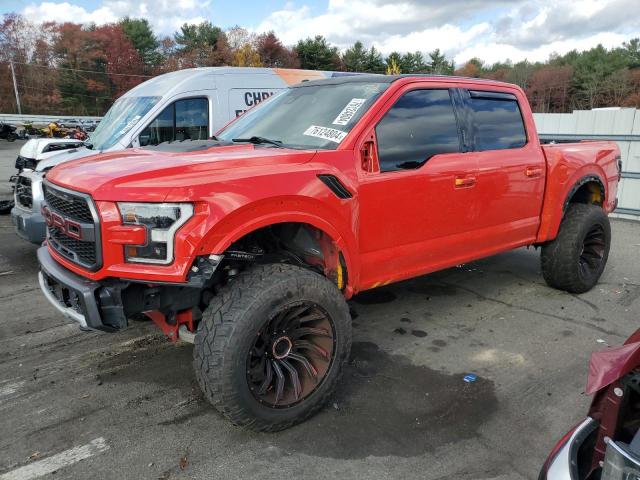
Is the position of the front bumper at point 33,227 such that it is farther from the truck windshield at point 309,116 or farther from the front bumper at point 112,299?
the front bumper at point 112,299

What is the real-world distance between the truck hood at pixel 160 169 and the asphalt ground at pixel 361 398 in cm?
140

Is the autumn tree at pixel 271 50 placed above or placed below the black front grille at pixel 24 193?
above

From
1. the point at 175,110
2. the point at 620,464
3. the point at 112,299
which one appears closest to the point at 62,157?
the point at 175,110

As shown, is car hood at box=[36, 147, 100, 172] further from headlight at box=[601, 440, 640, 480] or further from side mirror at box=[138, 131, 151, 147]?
headlight at box=[601, 440, 640, 480]

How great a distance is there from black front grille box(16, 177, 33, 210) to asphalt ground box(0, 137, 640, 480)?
4.74ft

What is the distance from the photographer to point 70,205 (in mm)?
2865

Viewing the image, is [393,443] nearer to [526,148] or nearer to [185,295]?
[185,295]

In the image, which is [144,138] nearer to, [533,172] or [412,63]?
[533,172]

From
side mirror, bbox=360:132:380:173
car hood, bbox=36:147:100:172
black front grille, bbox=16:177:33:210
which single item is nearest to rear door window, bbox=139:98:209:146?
car hood, bbox=36:147:100:172

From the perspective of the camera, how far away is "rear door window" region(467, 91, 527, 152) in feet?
13.9

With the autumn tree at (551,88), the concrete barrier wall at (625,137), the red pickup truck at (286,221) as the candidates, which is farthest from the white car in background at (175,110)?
the autumn tree at (551,88)

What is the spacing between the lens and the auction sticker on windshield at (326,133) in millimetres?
3354

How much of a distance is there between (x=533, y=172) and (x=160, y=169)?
330 cm

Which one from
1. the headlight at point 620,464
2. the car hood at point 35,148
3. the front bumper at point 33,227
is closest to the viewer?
the headlight at point 620,464
